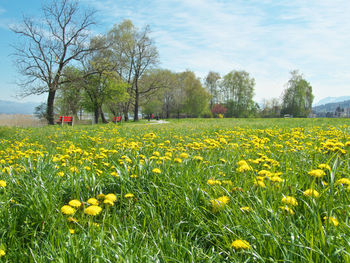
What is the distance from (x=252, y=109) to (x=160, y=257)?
66.3 meters

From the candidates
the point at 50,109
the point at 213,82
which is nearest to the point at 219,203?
the point at 50,109

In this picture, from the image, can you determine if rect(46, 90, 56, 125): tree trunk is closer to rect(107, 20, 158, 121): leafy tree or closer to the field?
rect(107, 20, 158, 121): leafy tree

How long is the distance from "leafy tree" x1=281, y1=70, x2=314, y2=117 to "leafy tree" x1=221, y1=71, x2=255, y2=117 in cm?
966

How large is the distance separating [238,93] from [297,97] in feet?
53.5

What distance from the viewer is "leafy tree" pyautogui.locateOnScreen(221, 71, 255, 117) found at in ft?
194

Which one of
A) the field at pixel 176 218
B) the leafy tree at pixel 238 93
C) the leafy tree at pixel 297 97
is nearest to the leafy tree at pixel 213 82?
the leafy tree at pixel 238 93

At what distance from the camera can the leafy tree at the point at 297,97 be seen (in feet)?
194

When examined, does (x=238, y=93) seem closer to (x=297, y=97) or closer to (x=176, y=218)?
(x=297, y=97)

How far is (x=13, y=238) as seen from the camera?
5.19 ft

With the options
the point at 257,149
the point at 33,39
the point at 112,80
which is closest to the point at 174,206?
the point at 257,149

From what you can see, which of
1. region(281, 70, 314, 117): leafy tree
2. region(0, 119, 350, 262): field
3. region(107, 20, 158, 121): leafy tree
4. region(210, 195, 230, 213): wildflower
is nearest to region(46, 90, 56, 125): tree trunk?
region(107, 20, 158, 121): leafy tree

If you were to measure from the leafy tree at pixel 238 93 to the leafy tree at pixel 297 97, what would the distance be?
380 inches

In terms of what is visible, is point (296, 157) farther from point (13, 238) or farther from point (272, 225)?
point (13, 238)

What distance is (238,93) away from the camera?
60656 mm
